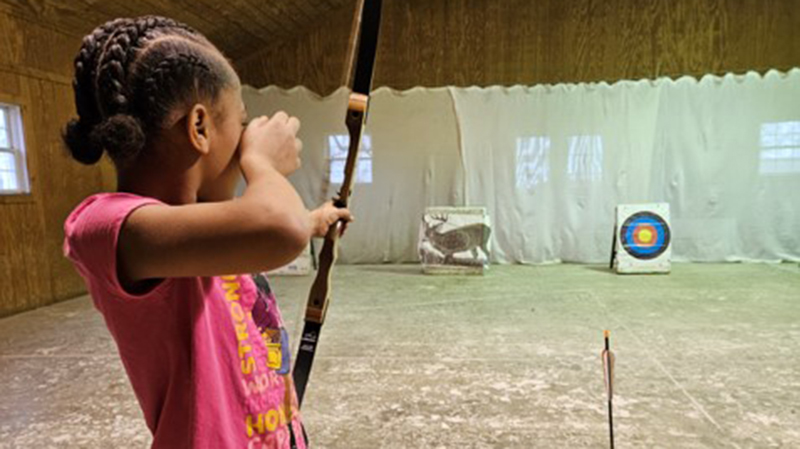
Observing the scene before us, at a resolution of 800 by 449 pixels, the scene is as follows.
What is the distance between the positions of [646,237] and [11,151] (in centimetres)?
429

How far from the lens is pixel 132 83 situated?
36 cm

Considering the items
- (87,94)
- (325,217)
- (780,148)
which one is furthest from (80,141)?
(780,148)

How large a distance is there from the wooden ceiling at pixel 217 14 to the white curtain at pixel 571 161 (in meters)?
0.50

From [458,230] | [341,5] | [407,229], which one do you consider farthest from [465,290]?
[341,5]

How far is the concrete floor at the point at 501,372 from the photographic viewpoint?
143 cm

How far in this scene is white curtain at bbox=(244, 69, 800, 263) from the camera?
3.89 metres

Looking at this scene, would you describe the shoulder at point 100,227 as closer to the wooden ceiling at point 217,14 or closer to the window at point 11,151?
the window at point 11,151

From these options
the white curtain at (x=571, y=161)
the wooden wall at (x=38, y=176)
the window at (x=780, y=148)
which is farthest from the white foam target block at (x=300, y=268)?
the window at (x=780, y=148)

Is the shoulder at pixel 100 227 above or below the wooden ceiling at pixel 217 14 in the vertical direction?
below

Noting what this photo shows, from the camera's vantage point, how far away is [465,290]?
10.8 feet

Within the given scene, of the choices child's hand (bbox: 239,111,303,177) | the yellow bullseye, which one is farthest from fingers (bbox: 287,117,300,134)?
the yellow bullseye

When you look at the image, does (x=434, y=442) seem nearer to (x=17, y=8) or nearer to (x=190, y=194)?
(x=190, y=194)

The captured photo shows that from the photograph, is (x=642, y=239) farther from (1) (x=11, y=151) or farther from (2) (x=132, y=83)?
(1) (x=11, y=151)

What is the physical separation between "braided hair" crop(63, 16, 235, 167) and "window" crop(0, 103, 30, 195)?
3027 millimetres
